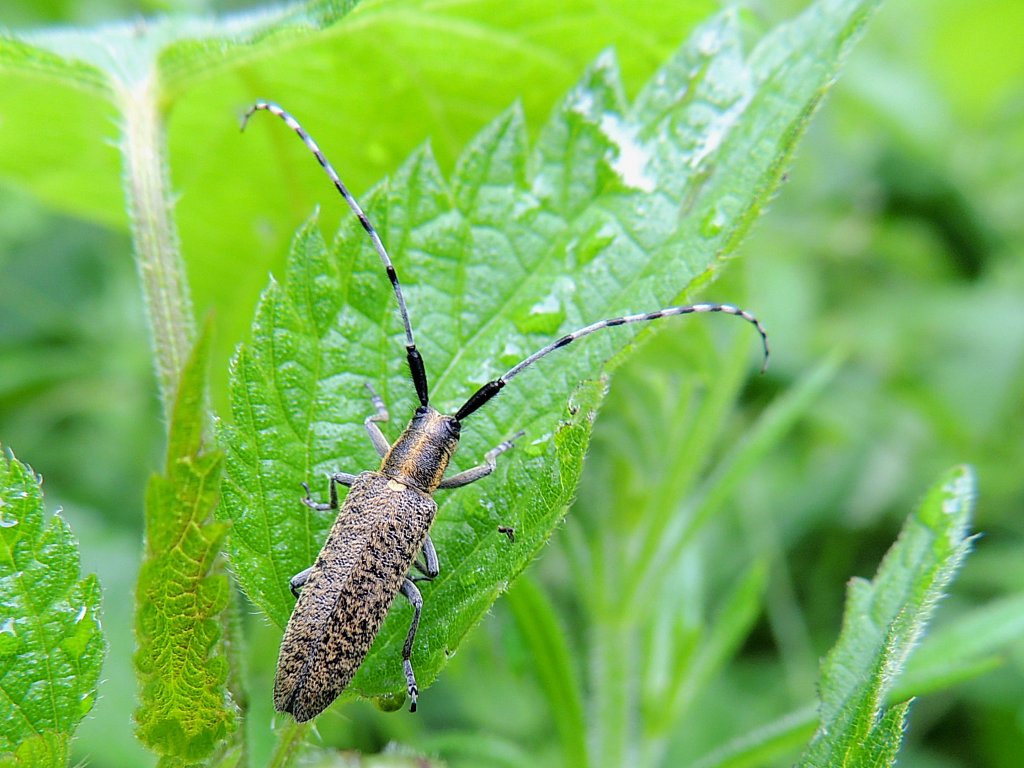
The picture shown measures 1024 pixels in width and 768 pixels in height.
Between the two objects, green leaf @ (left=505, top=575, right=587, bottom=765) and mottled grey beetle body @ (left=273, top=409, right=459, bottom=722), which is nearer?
mottled grey beetle body @ (left=273, top=409, right=459, bottom=722)

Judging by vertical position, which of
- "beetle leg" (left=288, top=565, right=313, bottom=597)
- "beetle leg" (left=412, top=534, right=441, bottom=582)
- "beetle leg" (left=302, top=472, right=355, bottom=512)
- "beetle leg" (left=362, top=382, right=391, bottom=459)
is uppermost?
"beetle leg" (left=362, top=382, right=391, bottom=459)

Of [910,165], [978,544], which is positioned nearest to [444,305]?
[978,544]

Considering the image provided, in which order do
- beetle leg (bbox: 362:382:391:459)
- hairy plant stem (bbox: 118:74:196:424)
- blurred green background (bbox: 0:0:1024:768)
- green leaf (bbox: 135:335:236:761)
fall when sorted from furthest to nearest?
blurred green background (bbox: 0:0:1024:768), hairy plant stem (bbox: 118:74:196:424), beetle leg (bbox: 362:382:391:459), green leaf (bbox: 135:335:236:761)

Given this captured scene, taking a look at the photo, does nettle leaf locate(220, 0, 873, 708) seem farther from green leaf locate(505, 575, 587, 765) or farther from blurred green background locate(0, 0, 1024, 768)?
blurred green background locate(0, 0, 1024, 768)

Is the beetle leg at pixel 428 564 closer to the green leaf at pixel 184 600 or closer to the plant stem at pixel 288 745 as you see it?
the plant stem at pixel 288 745

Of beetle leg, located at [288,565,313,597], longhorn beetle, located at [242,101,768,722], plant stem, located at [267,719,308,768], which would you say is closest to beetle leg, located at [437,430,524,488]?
longhorn beetle, located at [242,101,768,722]

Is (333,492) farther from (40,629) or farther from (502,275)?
(40,629)

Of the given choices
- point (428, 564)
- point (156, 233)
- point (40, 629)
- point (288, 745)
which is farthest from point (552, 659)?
point (156, 233)

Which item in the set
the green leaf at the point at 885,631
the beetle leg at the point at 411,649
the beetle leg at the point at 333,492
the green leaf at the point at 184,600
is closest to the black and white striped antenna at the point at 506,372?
the beetle leg at the point at 333,492
